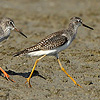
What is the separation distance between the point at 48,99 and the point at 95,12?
37.0ft

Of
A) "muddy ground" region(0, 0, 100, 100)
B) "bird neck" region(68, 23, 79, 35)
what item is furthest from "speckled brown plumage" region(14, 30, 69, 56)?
"muddy ground" region(0, 0, 100, 100)

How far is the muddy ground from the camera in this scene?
23.1 ft

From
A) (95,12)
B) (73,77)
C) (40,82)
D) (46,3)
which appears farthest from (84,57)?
(46,3)

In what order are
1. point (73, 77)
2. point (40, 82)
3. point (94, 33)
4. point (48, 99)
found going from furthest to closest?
point (94, 33) < point (73, 77) < point (40, 82) < point (48, 99)

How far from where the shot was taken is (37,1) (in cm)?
2019

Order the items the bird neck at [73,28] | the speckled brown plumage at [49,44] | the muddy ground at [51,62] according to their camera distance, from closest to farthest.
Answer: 1. the muddy ground at [51,62]
2. the speckled brown plumage at [49,44]
3. the bird neck at [73,28]

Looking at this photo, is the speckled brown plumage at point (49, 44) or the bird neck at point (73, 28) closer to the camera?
the speckled brown plumage at point (49, 44)

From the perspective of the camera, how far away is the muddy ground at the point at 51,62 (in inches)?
277

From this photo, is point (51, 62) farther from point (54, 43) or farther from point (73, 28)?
point (54, 43)

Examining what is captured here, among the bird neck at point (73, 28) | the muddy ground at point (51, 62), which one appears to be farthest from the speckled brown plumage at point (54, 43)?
the muddy ground at point (51, 62)

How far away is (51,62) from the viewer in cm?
930

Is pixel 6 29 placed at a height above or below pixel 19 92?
above

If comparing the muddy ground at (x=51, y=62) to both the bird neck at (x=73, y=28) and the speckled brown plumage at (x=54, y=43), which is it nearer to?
the speckled brown plumage at (x=54, y=43)

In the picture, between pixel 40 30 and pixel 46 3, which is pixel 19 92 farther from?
pixel 46 3
